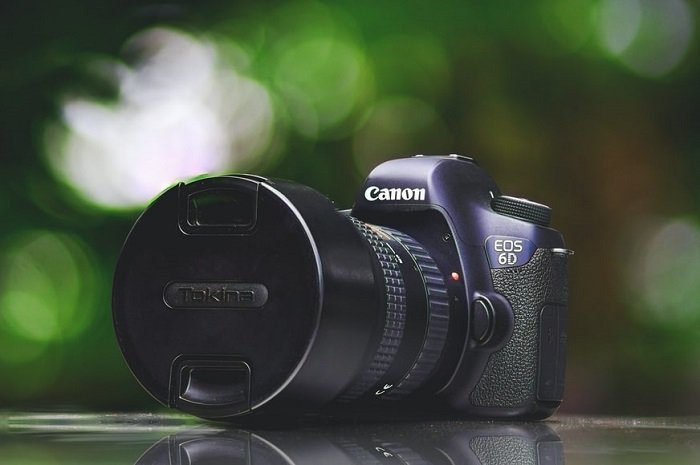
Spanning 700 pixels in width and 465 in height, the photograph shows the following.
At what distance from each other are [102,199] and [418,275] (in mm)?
1095

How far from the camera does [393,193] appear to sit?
1.13 meters

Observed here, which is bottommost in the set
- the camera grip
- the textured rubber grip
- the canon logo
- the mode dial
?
the textured rubber grip

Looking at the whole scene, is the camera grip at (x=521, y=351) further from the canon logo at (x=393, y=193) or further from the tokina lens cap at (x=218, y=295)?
the tokina lens cap at (x=218, y=295)

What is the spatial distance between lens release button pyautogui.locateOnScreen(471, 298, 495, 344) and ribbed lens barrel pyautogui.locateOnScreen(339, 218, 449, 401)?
41 millimetres

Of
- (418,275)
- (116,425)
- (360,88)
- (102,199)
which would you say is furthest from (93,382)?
(418,275)

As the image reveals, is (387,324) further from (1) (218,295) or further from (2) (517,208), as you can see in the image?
(2) (517,208)

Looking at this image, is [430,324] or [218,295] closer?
[218,295]

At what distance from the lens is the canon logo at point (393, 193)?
1126 millimetres

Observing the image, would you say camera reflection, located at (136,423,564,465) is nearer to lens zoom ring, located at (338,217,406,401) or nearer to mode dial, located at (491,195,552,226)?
lens zoom ring, located at (338,217,406,401)

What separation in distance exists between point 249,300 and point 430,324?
0.21 meters

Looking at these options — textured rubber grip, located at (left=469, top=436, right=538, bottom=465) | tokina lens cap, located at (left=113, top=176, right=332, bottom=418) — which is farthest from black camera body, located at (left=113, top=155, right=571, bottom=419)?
textured rubber grip, located at (left=469, top=436, right=538, bottom=465)

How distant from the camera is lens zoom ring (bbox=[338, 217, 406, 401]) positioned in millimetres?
940

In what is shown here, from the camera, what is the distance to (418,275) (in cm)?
103

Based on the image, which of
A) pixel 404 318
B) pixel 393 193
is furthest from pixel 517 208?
pixel 404 318
